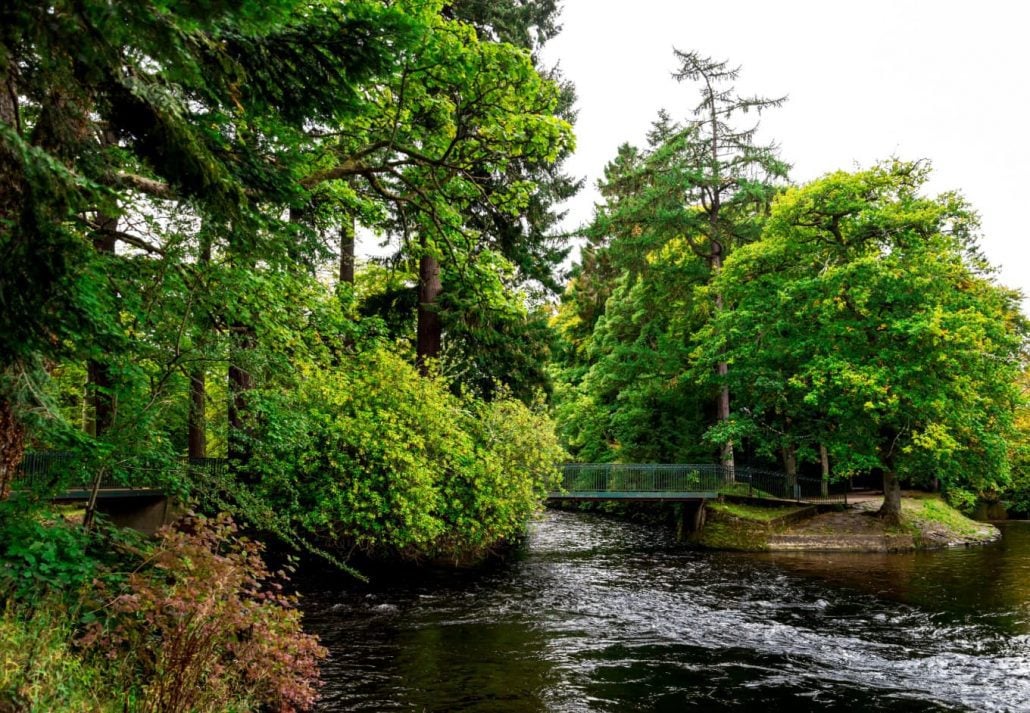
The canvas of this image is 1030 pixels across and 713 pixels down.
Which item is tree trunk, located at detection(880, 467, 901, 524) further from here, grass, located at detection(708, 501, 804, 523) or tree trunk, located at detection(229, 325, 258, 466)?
tree trunk, located at detection(229, 325, 258, 466)

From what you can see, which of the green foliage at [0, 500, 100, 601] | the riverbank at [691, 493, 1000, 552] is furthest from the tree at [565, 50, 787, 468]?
the green foliage at [0, 500, 100, 601]

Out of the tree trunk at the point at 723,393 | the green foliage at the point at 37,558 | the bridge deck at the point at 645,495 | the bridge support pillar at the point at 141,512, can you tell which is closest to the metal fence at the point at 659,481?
the bridge deck at the point at 645,495

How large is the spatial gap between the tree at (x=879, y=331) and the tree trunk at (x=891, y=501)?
42mm

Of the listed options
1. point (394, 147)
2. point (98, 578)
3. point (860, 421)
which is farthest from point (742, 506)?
point (98, 578)

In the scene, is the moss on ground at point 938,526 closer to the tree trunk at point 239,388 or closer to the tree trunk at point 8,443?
the tree trunk at point 239,388

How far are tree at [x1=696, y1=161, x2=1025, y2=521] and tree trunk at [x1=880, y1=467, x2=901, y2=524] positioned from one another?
0.04 metres

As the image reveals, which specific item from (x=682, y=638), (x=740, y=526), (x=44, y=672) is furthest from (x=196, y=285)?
(x=740, y=526)

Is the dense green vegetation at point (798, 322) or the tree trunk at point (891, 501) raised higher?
the dense green vegetation at point (798, 322)

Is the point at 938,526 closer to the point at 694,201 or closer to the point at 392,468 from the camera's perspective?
the point at 694,201

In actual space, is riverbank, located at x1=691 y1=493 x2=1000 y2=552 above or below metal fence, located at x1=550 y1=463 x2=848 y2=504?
below

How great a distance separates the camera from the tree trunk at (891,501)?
74.7 feet

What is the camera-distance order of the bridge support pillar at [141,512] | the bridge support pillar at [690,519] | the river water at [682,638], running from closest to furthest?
the river water at [682,638]
the bridge support pillar at [141,512]
the bridge support pillar at [690,519]

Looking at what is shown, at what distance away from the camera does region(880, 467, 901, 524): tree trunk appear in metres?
22.8

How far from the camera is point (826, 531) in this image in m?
22.3
